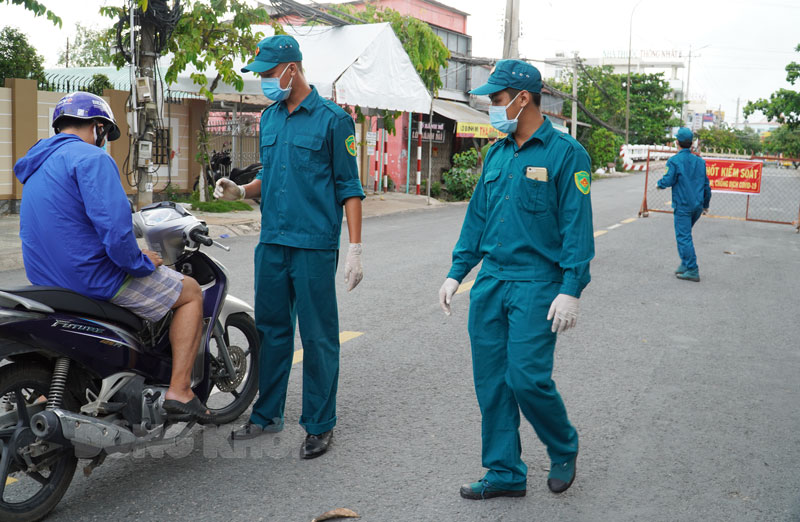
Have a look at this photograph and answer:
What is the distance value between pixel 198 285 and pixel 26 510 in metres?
1.19

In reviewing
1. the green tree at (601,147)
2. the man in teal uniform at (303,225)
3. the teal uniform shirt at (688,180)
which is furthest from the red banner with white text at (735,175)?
the green tree at (601,147)

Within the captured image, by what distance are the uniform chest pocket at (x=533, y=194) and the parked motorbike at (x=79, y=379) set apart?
1.45m

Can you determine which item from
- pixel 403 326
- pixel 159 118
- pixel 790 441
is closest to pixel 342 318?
pixel 403 326

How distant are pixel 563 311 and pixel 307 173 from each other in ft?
4.83

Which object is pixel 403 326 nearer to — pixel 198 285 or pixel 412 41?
pixel 198 285

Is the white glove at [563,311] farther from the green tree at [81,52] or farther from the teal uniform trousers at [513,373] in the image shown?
the green tree at [81,52]

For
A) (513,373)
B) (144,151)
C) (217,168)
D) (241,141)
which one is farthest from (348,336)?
(217,168)

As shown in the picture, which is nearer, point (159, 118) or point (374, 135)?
point (159, 118)

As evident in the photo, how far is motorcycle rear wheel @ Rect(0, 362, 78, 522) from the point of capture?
9.99 ft

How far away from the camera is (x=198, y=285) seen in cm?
375

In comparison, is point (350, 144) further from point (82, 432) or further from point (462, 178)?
point (462, 178)

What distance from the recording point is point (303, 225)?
3.94m

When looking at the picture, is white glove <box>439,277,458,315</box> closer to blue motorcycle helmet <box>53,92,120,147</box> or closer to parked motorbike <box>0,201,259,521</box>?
parked motorbike <box>0,201,259,521</box>

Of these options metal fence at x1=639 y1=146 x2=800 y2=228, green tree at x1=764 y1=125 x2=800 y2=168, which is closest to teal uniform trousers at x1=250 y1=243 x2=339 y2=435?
metal fence at x1=639 y1=146 x2=800 y2=228
